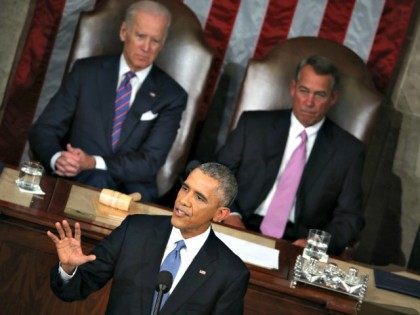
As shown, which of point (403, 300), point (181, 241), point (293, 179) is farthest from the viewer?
point (293, 179)

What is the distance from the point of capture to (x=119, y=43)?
18.8 feet

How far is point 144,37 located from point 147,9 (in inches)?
6.3

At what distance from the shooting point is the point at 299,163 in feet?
18.0

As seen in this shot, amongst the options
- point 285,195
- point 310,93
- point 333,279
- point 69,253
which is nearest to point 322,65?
point 310,93

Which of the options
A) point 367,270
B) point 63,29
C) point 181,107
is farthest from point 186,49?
point 367,270

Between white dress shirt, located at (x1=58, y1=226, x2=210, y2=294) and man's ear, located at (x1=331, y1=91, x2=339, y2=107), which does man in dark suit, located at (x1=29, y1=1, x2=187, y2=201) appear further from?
white dress shirt, located at (x1=58, y1=226, x2=210, y2=294)

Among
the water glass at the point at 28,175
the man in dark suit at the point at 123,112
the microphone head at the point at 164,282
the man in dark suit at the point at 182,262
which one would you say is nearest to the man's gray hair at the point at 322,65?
the man in dark suit at the point at 123,112

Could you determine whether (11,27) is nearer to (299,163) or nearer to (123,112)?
(123,112)

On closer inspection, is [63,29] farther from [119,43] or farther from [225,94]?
[225,94]

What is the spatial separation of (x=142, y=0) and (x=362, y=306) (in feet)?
7.21

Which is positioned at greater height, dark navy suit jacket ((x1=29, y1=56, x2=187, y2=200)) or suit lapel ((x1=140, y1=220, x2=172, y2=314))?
dark navy suit jacket ((x1=29, y1=56, x2=187, y2=200))

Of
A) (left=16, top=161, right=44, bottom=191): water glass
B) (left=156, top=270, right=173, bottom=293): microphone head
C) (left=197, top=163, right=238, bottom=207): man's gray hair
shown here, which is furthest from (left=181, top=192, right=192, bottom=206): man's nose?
(left=16, top=161, right=44, bottom=191): water glass

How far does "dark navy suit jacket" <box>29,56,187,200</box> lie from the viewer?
213 inches

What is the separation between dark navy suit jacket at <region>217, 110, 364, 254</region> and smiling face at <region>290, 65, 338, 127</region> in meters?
0.13
